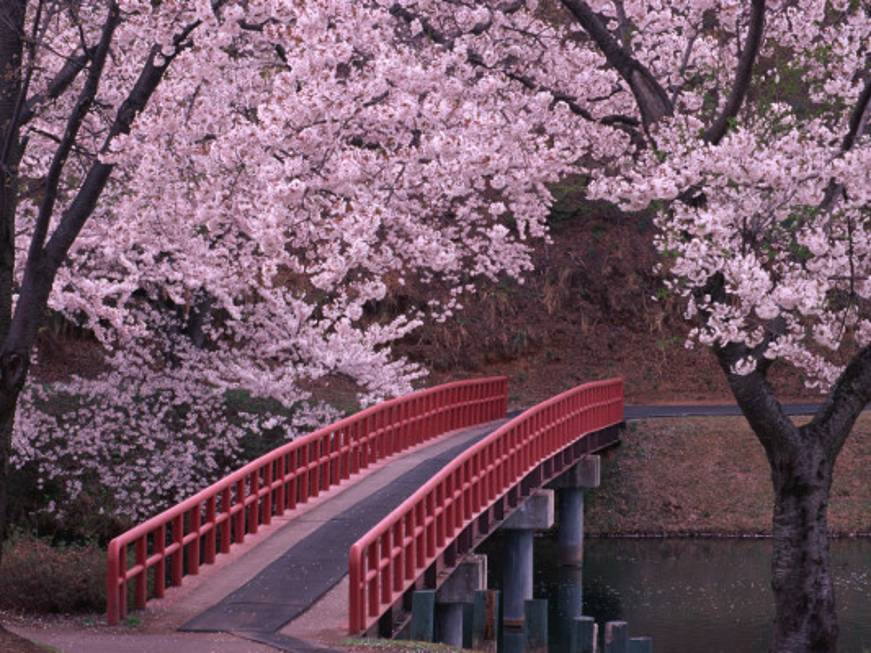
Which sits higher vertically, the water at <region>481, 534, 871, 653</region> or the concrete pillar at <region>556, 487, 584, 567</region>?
the concrete pillar at <region>556, 487, 584, 567</region>

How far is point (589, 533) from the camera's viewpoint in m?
34.9

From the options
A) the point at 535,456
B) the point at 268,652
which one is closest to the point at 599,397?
the point at 535,456

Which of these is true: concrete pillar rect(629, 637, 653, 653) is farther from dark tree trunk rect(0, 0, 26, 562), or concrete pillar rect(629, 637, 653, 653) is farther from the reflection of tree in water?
the reflection of tree in water

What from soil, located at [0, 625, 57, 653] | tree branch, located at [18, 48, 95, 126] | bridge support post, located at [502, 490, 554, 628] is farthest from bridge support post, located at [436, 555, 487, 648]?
tree branch, located at [18, 48, 95, 126]

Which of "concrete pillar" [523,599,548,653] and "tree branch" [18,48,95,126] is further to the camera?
"concrete pillar" [523,599,548,653]

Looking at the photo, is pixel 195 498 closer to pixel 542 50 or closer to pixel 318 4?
pixel 318 4

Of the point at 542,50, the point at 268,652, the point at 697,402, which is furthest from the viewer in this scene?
the point at 697,402

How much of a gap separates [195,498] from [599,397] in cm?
1783

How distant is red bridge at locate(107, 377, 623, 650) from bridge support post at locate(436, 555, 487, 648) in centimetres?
46

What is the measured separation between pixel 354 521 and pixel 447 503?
4.89 ft

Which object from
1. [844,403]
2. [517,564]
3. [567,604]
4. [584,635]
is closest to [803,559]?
[844,403]

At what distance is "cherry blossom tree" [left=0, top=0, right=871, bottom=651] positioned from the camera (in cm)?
1560

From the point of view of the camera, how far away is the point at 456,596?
21031mm

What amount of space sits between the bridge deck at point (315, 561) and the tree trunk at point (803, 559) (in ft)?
17.4
